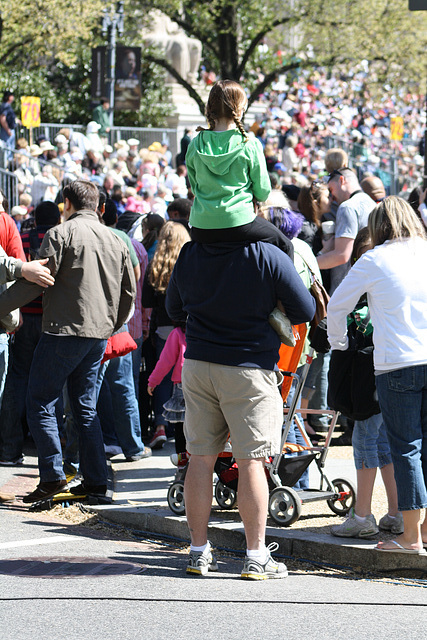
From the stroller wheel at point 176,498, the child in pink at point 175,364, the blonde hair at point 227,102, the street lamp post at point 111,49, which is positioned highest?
the street lamp post at point 111,49

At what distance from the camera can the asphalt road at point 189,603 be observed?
4.53 meters

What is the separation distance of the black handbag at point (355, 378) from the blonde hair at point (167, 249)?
286 centimetres

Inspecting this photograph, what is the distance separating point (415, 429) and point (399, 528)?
3.15ft

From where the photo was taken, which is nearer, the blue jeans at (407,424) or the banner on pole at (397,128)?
the blue jeans at (407,424)

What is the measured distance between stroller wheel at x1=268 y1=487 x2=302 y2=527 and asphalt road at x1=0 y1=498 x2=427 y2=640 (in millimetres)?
446

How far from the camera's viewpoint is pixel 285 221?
7.11 meters

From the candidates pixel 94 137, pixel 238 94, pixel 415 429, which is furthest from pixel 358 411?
pixel 94 137

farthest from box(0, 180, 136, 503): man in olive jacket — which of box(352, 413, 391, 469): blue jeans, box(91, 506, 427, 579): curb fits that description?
box(352, 413, 391, 469): blue jeans

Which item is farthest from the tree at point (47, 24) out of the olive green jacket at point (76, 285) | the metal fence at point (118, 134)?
the olive green jacket at point (76, 285)

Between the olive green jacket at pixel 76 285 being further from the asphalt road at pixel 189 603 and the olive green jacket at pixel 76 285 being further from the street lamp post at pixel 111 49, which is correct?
the street lamp post at pixel 111 49

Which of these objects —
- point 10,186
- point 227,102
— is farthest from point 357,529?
point 10,186

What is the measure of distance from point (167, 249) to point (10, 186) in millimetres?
8193

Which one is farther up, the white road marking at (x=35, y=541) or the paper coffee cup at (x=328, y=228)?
the paper coffee cup at (x=328, y=228)

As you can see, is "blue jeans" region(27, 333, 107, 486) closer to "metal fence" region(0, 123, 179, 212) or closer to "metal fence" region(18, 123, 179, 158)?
"metal fence" region(0, 123, 179, 212)
